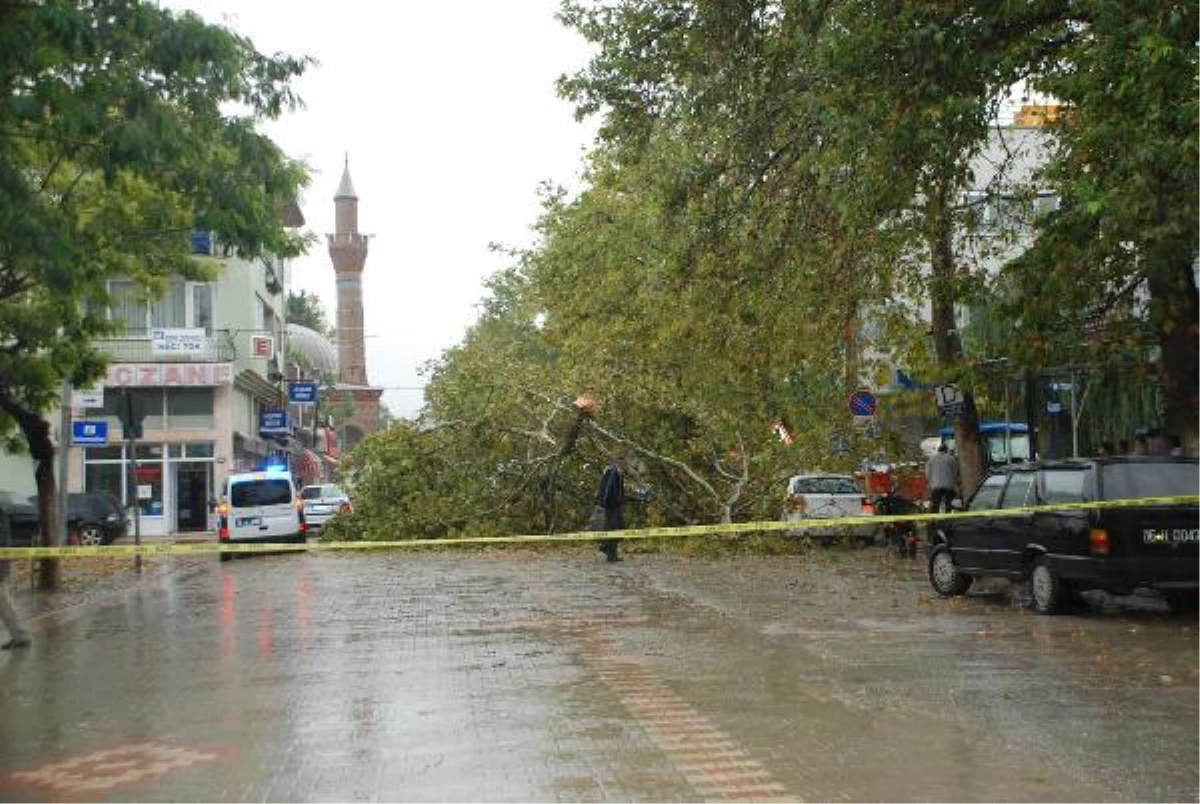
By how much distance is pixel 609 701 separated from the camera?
880 centimetres

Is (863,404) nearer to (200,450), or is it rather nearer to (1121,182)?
(1121,182)

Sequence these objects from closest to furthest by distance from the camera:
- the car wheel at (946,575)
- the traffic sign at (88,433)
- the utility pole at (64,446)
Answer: the car wheel at (946,575)
the utility pole at (64,446)
the traffic sign at (88,433)

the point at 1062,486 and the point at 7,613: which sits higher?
the point at 1062,486

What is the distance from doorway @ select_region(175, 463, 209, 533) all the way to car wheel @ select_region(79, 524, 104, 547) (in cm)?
911

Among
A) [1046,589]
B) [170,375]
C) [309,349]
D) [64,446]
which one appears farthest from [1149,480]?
[309,349]

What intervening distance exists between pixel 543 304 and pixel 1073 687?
95.6ft

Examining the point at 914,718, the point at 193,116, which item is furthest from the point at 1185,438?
the point at 193,116

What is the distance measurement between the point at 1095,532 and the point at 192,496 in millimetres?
35146

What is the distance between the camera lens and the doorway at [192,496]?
1692 inches

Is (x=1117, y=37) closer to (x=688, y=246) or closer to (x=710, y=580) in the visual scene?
(x=688, y=246)

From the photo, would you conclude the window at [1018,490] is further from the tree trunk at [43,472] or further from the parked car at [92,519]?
the parked car at [92,519]

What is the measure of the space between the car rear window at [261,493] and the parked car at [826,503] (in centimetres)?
1063

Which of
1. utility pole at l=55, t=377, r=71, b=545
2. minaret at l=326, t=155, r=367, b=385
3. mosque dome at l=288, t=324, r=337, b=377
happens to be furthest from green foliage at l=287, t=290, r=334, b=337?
utility pole at l=55, t=377, r=71, b=545

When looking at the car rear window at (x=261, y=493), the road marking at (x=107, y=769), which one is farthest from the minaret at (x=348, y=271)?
the road marking at (x=107, y=769)
